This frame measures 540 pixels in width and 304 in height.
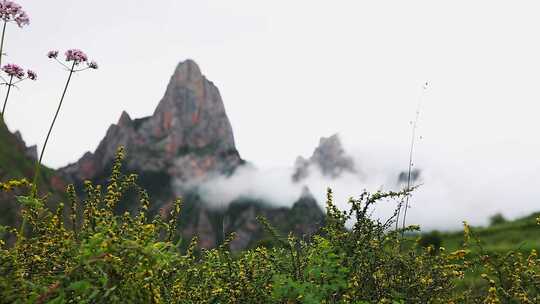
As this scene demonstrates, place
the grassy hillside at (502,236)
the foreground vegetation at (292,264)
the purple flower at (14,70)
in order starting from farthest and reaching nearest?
the grassy hillside at (502,236) → the purple flower at (14,70) → the foreground vegetation at (292,264)

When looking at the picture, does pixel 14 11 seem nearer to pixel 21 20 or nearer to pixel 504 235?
pixel 21 20

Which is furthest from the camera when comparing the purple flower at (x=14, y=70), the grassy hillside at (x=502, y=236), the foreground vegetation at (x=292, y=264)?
the grassy hillside at (x=502, y=236)

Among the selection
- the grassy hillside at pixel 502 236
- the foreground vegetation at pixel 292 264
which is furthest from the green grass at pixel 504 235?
the foreground vegetation at pixel 292 264

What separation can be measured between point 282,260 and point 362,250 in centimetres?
114

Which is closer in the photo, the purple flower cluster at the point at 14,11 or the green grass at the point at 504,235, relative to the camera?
the purple flower cluster at the point at 14,11

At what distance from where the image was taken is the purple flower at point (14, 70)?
572 centimetres

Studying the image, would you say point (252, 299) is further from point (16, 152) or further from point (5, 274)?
point (16, 152)

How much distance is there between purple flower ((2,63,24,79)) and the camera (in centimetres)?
572

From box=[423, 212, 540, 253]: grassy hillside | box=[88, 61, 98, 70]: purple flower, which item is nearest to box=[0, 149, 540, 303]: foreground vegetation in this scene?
box=[88, 61, 98, 70]: purple flower

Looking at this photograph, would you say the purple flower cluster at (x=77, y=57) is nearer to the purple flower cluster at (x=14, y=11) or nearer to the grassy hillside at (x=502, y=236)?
the purple flower cluster at (x=14, y=11)

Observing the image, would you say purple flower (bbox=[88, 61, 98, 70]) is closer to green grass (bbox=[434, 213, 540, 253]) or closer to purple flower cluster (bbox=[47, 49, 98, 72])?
purple flower cluster (bbox=[47, 49, 98, 72])

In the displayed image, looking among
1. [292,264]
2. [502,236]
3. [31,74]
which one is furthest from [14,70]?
[502,236]

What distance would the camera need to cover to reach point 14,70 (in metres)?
5.76

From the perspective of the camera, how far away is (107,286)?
116 inches
